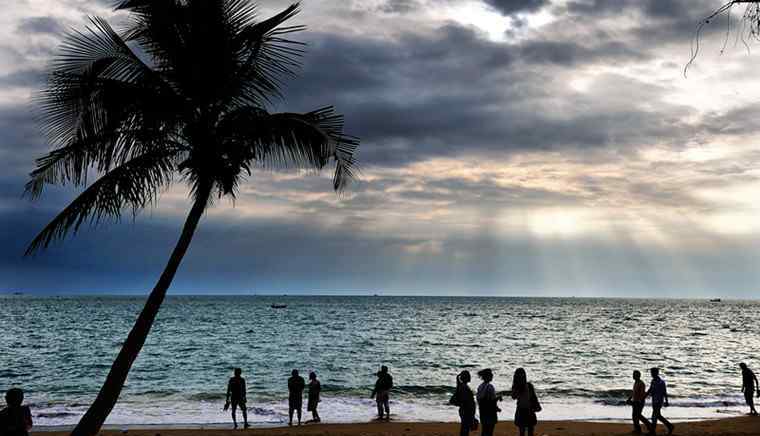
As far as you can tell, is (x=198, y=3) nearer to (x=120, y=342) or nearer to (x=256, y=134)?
(x=256, y=134)

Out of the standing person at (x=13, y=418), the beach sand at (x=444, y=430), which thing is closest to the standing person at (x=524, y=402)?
the beach sand at (x=444, y=430)

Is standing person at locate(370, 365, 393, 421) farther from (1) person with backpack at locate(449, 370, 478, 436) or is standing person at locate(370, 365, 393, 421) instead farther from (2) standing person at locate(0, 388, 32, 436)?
(2) standing person at locate(0, 388, 32, 436)

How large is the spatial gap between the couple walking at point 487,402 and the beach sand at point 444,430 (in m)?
5.64

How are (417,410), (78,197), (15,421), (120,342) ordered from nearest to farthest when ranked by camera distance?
1. (15,421)
2. (78,197)
3. (417,410)
4. (120,342)

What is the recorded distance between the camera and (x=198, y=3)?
9914 mm

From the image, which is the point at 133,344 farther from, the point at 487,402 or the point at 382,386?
the point at 382,386

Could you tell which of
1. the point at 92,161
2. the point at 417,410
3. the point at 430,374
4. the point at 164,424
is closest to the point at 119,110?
the point at 92,161

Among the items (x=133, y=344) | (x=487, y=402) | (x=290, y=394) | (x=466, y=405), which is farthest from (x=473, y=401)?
(x=290, y=394)

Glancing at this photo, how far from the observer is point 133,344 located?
958 cm

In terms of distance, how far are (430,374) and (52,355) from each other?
3254 centimetres

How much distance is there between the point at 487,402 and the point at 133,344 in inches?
255

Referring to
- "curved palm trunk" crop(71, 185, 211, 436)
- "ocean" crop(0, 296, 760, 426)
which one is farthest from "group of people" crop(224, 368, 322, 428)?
"curved palm trunk" crop(71, 185, 211, 436)

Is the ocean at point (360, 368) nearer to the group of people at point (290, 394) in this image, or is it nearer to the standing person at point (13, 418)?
the group of people at point (290, 394)

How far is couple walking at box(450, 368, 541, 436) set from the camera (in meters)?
11.7
